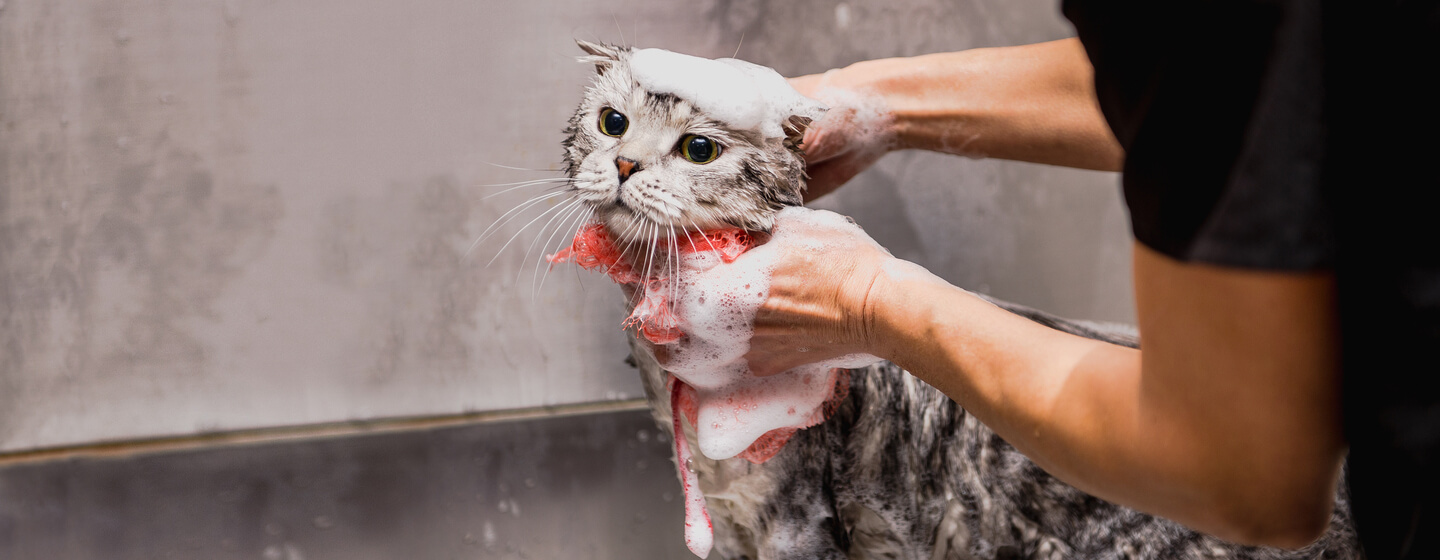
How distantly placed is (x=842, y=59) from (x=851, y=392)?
71 cm

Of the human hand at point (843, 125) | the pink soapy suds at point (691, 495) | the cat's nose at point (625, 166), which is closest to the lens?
the cat's nose at point (625, 166)

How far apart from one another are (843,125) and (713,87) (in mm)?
376

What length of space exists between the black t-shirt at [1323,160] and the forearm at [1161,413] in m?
0.04

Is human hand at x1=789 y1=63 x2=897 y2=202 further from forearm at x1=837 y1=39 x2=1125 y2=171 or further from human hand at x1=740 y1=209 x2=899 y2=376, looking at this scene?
human hand at x1=740 y1=209 x2=899 y2=376

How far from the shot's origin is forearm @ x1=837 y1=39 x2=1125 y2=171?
1073mm

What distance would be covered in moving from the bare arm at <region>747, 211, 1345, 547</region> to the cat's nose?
293 mm

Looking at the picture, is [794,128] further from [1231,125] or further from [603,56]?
[1231,125]

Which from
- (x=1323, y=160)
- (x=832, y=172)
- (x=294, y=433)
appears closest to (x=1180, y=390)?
(x=1323, y=160)

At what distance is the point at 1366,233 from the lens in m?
0.42

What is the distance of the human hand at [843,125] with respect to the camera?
1136mm

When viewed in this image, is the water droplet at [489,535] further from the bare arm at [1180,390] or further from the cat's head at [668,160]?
the bare arm at [1180,390]

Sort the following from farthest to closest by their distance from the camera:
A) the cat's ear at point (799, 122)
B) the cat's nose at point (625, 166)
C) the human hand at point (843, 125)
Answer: the human hand at point (843, 125), the cat's ear at point (799, 122), the cat's nose at point (625, 166)

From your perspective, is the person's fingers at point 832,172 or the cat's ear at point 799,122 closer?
the cat's ear at point 799,122

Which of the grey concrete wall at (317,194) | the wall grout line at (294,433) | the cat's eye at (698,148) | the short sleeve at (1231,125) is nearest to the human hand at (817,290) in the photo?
the cat's eye at (698,148)
